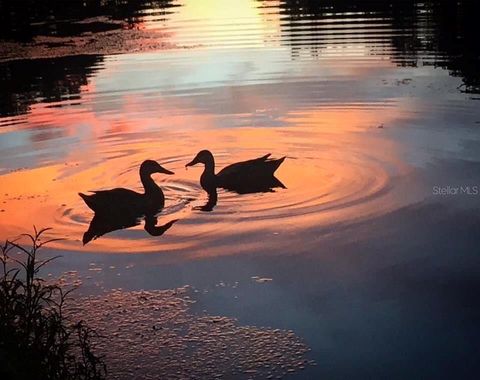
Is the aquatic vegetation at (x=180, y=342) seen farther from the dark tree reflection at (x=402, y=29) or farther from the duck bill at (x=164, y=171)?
the dark tree reflection at (x=402, y=29)

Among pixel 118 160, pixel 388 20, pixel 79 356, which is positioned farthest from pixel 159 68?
pixel 79 356

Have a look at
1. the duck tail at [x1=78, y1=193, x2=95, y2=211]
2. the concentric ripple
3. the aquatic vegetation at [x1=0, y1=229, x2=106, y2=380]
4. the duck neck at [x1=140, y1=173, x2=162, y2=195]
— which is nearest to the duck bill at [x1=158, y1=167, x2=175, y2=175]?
the concentric ripple

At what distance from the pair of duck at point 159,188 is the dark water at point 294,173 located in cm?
26

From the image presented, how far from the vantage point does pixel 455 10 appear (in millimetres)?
31828

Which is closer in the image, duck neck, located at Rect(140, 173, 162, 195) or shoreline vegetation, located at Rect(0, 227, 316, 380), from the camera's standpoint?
shoreline vegetation, located at Rect(0, 227, 316, 380)

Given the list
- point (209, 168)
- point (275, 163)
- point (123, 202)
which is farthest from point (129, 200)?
point (275, 163)

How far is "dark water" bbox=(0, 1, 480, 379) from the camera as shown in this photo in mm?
7258

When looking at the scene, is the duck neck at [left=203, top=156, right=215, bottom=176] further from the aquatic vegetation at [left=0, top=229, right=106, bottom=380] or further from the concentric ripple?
the aquatic vegetation at [left=0, top=229, right=106, bottom=380]

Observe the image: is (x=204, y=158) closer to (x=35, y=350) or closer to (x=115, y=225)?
(x=115, y=225)

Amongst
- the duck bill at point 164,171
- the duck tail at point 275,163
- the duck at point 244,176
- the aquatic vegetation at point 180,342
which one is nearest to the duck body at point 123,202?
the duck bill at point 164,171

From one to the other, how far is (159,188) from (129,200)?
0.64 m

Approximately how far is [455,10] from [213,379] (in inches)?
1115

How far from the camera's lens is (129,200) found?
34.6 feet

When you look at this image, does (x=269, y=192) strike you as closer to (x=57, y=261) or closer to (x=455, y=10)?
(x=57, y=261)
